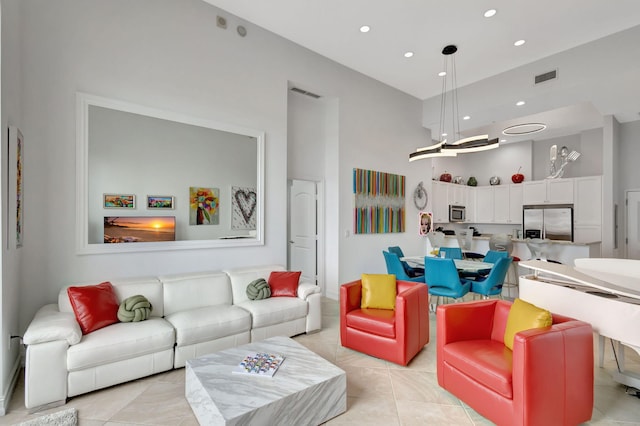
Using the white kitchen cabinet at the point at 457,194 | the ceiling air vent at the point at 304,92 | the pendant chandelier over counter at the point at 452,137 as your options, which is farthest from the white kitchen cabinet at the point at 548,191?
the ceiling air vent at the point at 304,92

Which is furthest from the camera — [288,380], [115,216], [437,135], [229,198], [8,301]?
[437,135]

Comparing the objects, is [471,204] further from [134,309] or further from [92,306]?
[92,306]

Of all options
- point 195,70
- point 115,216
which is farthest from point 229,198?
point 195,70

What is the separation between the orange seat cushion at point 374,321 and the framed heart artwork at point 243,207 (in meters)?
1.81

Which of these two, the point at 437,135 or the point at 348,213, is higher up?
the point at 437,135

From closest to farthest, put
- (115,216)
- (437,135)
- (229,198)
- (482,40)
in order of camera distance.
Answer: (115,216)
(229,198)
(482,40)
(437,135)

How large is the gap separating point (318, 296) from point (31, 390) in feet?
8.30

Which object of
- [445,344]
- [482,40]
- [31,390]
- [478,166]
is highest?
[482,40]

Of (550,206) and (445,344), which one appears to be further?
(550,206)

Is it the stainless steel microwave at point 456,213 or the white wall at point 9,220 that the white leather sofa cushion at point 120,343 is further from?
the stainless steel microwave at point 456,213

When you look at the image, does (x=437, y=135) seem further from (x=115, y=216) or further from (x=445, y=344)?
(x=115, y=216)

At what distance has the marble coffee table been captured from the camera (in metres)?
1.83

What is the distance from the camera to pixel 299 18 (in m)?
4.04

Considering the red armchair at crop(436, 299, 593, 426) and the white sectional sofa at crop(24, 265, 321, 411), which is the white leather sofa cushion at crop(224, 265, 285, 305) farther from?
the red armchair at crop(436, 299, 593, 426)
